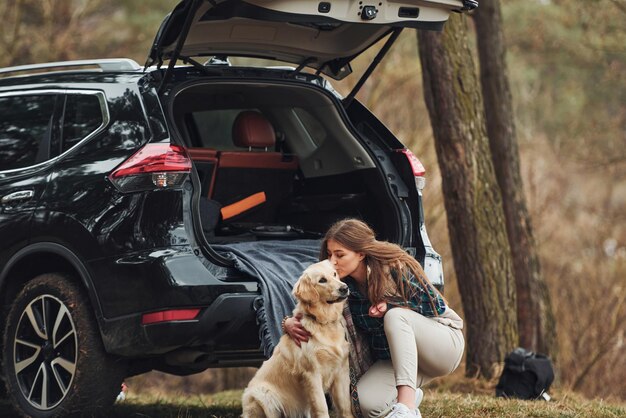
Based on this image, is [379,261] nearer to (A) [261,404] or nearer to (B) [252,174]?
(A) [261,404]

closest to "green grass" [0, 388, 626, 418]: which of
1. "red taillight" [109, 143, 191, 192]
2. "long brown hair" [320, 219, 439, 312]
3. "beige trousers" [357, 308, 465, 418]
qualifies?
"beige trousers" [357, 308, 465, 418]

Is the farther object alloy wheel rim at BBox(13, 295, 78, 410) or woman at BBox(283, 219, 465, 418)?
alloy wheel rim at BBox(13, 295, 78, 410)

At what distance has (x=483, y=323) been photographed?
8648mm

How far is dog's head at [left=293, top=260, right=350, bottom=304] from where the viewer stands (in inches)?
190

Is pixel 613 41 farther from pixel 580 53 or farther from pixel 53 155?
pixel 53 155

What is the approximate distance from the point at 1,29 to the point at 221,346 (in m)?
11.9

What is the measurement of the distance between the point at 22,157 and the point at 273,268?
1606mm

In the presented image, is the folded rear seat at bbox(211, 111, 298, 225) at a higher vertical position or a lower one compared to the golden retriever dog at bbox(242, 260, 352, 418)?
higher

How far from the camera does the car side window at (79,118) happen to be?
5.55m

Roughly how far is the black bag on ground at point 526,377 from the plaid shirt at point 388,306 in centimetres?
223

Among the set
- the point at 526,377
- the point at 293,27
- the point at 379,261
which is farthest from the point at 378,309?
the point at 526,377

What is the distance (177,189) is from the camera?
202 inches

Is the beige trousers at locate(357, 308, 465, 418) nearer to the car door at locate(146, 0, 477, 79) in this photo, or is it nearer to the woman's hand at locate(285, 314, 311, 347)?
the woman's hand at locate(285, 314, 311, 347)

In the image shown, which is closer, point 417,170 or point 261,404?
point 261,404
